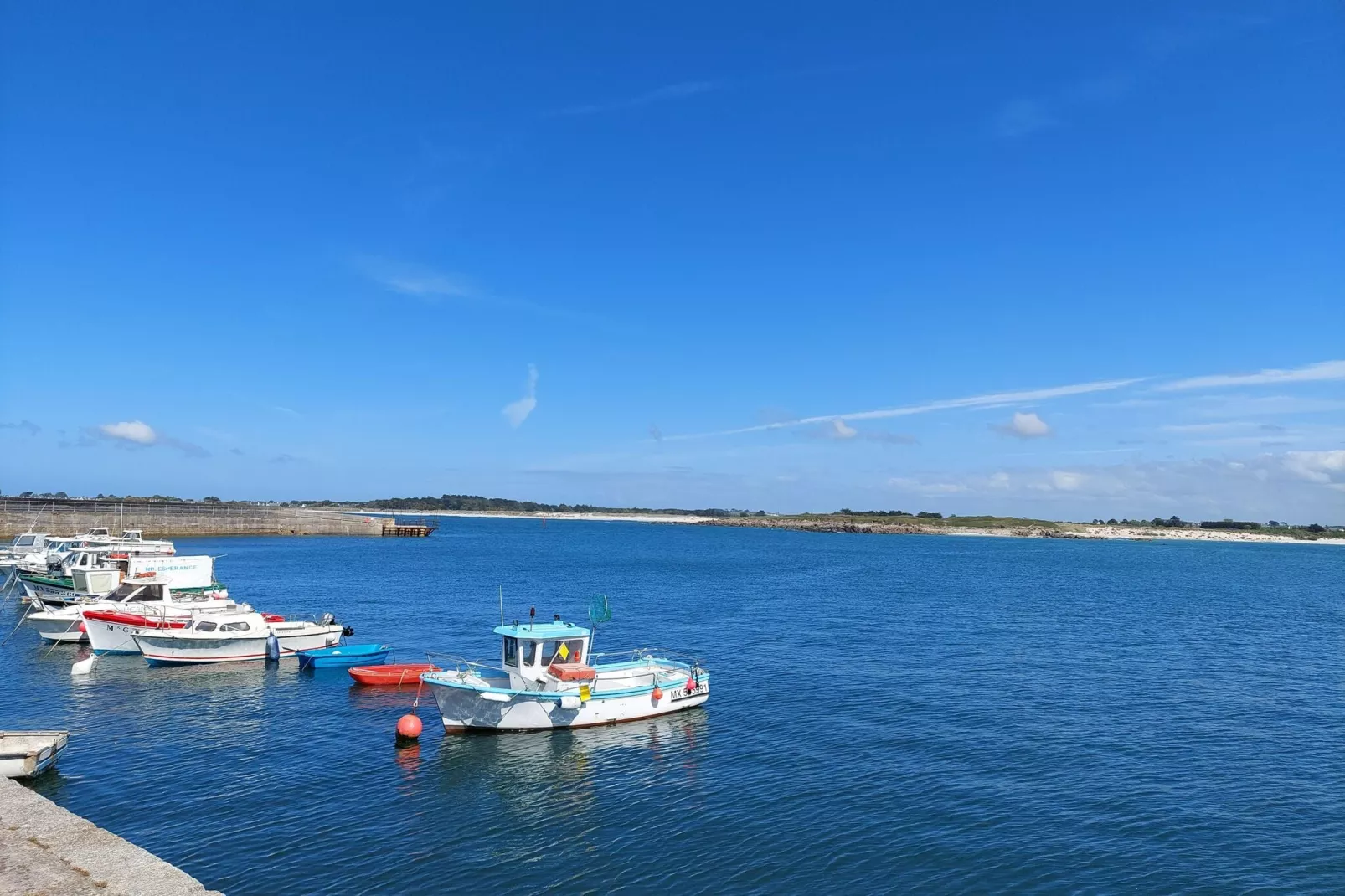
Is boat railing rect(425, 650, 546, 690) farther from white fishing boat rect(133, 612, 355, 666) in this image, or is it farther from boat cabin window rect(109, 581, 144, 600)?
boat cabin window rect(109, 581, 144, 600)

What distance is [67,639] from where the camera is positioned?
47.9 meters

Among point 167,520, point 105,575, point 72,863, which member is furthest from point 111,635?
point 167,520

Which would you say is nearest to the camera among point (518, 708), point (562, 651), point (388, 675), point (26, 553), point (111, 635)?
point (518, 708)

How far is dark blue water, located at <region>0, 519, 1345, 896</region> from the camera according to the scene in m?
21.0

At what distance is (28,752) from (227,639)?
20.0 meters

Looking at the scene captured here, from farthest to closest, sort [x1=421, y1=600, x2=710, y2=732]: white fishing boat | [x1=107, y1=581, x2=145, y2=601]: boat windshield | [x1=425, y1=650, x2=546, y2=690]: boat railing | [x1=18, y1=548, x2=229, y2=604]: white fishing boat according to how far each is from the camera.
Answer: [x1=18, y1=548, x2=229, y2=604]: white fishing boat
[x1=107, y1=581, x2=145, y2=601]: boat windshield
[x1=425, y1=650, x2=546, y2=690]: boat railing
[x1=421, y1=600, x2=710, y2=732]: white fishing boat

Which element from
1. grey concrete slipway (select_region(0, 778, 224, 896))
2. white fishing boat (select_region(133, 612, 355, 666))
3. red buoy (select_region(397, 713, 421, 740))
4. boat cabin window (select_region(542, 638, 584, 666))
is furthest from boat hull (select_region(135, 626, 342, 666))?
grey concrete slipway (select_region(0, 778, 224, 896))

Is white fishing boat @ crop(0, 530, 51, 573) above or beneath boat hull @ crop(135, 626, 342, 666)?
above

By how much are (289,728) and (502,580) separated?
6164cm

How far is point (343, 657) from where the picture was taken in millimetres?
43531

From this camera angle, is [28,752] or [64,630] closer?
[28,752]

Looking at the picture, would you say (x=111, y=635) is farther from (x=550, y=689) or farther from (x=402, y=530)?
(x=402, y=530)

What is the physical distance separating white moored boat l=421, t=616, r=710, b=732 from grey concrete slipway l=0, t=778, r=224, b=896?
14.2m

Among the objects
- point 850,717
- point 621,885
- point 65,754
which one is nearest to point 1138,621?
point 850,717
